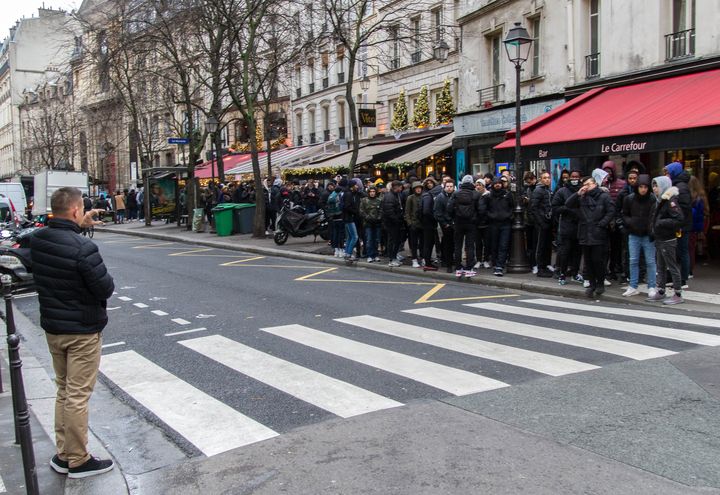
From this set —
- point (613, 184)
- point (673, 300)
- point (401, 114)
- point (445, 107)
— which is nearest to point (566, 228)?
point (613, 184)

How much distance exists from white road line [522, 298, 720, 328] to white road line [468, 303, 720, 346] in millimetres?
226

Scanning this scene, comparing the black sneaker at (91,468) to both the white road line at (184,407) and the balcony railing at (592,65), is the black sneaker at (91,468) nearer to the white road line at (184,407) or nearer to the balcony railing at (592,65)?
the white road line at (184,407)

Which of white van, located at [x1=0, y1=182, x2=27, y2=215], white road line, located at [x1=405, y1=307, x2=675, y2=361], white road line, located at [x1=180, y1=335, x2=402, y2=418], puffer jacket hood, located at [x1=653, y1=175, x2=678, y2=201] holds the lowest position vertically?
white road line, located at [x1=180, y1=335, x2=402, y2=418]

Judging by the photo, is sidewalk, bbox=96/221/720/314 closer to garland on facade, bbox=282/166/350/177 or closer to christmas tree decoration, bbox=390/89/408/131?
garland on facade, bbox=282/166/350/177

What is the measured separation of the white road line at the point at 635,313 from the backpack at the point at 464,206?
2.49 m

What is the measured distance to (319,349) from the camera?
24.1 ft

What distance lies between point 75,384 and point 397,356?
343 cm

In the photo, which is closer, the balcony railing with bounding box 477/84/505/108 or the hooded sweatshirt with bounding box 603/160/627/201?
the hooded sweatshirt with bounding box 603/160/627/201

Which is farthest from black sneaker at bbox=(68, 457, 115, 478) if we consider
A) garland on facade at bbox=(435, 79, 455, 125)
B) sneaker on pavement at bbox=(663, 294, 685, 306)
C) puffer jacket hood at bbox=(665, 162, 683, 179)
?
garland on facade at bbox=(435, 79, 455, 125)

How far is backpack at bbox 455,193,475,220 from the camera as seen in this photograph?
1245cm

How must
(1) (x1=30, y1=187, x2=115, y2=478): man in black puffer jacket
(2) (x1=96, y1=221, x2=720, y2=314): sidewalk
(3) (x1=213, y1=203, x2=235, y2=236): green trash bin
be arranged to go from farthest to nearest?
(3) (x1=213, y1=203, x2=235, y2=236): green trash bin
(2) (x1=96, y1=221, x2=720, y2=314): sidewalk
(1) (x1=30, y1=187, x2=115, y2=478): man in black puffer jacket

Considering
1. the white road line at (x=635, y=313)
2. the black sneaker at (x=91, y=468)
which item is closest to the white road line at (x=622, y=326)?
the white road line at (x=635, y=313)

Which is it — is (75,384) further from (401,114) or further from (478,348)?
(401,114)

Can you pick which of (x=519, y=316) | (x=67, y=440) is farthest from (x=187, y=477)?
(x=519, y=316)
